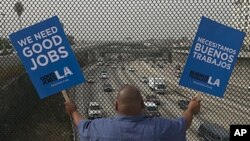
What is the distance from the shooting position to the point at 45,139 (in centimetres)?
549

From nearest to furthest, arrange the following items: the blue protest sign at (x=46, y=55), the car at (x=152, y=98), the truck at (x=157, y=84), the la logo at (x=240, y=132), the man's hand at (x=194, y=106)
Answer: the man's hand at (x=194, y=106) < the blue protest sign at (x=46, y=55) < the la logo at (x=240, y=132) < the truck at (x=157, y=84) < the car at (x=152, y=98)

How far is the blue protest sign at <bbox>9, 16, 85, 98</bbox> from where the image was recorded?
3.67 meters

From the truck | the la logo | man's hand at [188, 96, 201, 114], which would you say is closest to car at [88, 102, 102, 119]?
the truck

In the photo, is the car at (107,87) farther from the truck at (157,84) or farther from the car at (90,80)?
the truck at (157,84)

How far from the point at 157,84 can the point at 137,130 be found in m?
2.65

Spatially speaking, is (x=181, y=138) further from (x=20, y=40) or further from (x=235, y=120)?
(x=235, y=120)

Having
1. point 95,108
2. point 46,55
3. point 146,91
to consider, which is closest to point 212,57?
point 46,55

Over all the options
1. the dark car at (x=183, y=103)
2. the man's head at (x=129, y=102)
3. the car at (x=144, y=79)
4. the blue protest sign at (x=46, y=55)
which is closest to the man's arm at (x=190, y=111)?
the man's head at (x=129, y=102)

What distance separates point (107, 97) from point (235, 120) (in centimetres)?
166

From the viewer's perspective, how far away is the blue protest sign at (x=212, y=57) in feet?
12.5

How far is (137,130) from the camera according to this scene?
2.99 m

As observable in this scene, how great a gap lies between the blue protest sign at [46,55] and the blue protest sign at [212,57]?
966 mm

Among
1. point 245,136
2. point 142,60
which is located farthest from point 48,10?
point 245,136

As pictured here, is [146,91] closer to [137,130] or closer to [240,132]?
[240,132]
